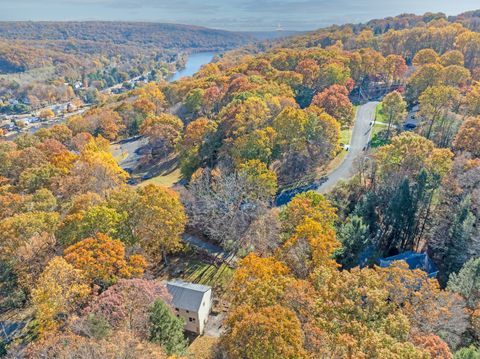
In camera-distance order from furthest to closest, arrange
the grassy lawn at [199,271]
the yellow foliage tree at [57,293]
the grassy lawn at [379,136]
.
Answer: the grassy lawn at [379,136] < the grassy lawn at [199,271] < the yellow foliage tree at [57,293]

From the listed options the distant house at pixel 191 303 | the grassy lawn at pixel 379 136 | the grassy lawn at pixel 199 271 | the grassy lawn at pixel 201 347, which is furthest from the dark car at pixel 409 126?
the grassy lawn at pixel 201 347

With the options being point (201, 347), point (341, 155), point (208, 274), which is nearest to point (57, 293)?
point (201, 347)

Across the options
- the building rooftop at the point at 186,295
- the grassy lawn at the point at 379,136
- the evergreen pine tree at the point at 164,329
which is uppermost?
the grassy lawn at the point at 379,136

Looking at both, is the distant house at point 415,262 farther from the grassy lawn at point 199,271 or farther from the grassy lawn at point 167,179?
the grassy lawn at point 167,179

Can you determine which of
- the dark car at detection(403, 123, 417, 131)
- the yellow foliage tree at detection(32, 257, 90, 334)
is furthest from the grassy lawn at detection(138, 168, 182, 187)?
the dark car at detection(403, 123, 417, 131)

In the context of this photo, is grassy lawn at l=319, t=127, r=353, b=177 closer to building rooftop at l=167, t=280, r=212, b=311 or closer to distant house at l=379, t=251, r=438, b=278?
distant house at l=379, t=251, r=438, b=278

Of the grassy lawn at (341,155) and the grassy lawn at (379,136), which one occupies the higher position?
the grassy lawn at (379,136)

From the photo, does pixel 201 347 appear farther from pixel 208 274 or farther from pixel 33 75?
pixel 33 75

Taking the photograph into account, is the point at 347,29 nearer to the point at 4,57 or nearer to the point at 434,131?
the point at 434,131
